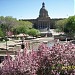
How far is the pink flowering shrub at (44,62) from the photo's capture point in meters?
7.43

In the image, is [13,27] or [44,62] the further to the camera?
[13,27]

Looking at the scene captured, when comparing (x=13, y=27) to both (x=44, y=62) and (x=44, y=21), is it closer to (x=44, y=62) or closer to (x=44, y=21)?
(x=44, y=21)

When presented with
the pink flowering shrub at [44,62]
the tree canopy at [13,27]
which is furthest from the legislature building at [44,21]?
the pink flowering shrub at [44,62]

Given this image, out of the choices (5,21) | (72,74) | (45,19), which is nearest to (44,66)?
(72,74)

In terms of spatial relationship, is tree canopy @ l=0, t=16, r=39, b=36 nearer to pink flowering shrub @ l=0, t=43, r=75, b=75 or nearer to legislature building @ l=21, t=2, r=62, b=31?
legislature building @ l=21, t=2, r=62, b=31

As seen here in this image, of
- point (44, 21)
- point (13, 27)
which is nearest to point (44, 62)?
point (13, 27)

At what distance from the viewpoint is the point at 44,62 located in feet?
25.6

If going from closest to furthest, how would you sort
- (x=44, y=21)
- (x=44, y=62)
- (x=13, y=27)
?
(x=44, y=62) → (x=13, y=27) → (x=44, y=21)

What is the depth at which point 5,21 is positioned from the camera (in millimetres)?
78688

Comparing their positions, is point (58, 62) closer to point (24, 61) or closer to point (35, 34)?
point (24, 61)

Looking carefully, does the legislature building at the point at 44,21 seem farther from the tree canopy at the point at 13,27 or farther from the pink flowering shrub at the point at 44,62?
the pink flowering shrub at the point at 44,62

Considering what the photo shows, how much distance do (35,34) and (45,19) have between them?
65.2m

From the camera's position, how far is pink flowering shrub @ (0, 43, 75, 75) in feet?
24.4

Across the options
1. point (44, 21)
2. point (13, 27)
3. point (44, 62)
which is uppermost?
point (44, 21)
